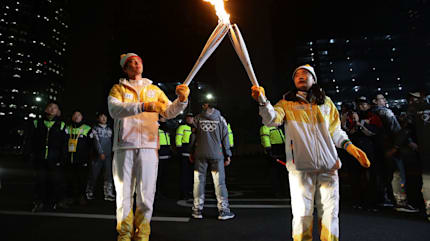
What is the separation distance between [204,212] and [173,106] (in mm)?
3182

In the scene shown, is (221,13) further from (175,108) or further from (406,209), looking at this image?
(406,209)

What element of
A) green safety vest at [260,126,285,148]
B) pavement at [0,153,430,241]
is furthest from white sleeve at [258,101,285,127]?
green safety vest at [260,126,285,148]

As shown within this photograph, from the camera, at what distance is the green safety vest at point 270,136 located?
19.9 feet

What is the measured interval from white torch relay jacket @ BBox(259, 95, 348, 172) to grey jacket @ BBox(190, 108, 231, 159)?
7.57 ft

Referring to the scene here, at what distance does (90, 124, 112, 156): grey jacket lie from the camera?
682cm

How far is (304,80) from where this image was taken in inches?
118

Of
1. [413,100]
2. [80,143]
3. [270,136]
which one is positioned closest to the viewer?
[413,100]

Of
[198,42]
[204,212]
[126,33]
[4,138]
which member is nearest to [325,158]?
[204,212]

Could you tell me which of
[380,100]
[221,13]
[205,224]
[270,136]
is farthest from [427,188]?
[221,13]

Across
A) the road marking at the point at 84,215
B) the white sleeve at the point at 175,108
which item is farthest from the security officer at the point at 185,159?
the white sleeve at the point at 175,108

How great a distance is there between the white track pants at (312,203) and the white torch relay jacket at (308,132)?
Result: 0.37 feet

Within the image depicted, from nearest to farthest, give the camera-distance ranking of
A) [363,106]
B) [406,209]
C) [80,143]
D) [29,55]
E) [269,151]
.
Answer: [406,209] → [363,106] → [269,151] → [80,143] → [29,55]

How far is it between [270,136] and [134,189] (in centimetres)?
420

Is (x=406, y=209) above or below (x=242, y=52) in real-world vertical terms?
below
